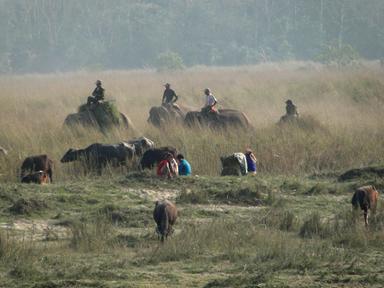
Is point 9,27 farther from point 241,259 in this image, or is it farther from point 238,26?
point 241,259

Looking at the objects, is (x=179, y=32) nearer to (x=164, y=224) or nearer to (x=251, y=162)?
(x=251, y=162)

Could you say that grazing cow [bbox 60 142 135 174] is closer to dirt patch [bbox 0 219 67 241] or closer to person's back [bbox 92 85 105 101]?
person's back [bbox 92 85 105 101]

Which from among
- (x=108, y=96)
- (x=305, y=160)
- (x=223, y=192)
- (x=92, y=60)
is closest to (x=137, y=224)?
(x=223, y=192)

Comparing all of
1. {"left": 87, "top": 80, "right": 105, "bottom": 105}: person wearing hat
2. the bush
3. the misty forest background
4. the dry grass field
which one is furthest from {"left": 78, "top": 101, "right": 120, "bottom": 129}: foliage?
the misty forest background

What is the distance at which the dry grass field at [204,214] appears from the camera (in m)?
10.2

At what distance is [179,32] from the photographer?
81500 millimetres

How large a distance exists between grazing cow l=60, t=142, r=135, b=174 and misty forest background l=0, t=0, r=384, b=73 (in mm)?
56079

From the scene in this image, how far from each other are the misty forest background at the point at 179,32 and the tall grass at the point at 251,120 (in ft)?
126

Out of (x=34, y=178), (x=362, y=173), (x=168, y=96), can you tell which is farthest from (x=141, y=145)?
(x=168, y=96)

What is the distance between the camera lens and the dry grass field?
10.2 metres

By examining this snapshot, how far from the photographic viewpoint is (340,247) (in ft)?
38.3

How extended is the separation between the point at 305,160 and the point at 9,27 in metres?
67.2

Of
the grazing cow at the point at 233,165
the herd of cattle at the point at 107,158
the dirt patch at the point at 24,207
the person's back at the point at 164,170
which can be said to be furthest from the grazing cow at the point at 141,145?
the dirt patch at the point at 24,207

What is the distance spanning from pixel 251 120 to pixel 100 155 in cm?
873
